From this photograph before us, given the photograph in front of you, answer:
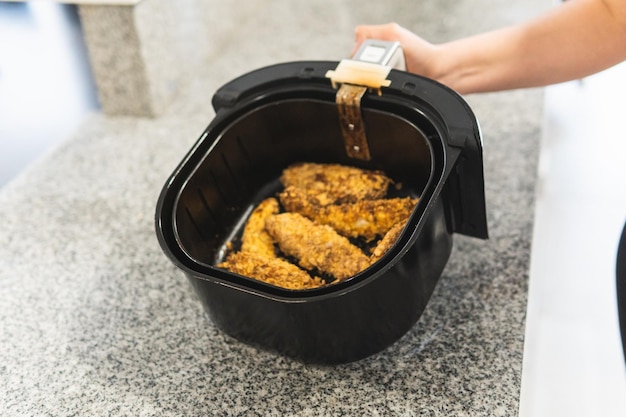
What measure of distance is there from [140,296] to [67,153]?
1.18ft

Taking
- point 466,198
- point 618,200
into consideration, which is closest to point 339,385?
point 466,198

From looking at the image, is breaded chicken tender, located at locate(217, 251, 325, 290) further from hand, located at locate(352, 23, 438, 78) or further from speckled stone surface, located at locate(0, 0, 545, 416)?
hand, located at locate(352, 23, 438, 78)

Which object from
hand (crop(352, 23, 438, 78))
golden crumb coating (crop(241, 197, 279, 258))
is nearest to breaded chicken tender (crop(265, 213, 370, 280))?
golden crumb coating (crop(241, 197, 279, 258))

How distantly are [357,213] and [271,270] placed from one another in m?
0.13

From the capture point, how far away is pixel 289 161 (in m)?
0.79

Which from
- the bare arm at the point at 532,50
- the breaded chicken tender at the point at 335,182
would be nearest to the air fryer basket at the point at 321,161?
the breaded chicken tender at the point at 335,182

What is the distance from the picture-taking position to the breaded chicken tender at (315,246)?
638mm

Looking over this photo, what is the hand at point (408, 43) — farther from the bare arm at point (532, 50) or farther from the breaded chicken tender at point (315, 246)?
the breaded chicken tender at point (315, 246)

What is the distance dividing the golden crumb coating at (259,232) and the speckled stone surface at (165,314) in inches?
3.9

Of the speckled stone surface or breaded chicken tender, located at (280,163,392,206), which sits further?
breaded chicken tender, located at (280,163,392,206)

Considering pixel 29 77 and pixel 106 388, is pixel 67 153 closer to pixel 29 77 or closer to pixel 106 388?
pixel 29 77

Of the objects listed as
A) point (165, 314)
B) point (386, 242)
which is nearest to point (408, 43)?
point (386, 242)

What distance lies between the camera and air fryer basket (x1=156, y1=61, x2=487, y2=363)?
0.54 meters

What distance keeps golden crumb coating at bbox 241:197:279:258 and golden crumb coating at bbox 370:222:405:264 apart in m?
0.13
